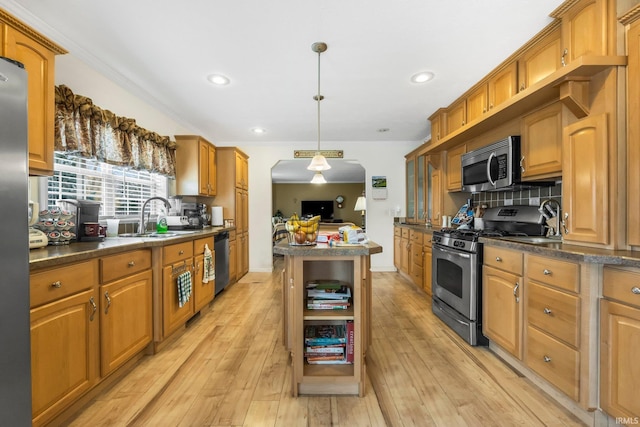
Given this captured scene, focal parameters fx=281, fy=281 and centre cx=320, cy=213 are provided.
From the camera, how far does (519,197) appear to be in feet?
9.17

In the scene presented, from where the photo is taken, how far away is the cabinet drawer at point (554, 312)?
1.48 m

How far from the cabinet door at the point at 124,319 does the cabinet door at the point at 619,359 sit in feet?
8.72

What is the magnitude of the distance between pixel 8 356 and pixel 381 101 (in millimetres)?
3494

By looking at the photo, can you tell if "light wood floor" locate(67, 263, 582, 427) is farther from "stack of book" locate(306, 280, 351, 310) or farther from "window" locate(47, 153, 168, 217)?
"window" locate(47, 153, 168, 217)

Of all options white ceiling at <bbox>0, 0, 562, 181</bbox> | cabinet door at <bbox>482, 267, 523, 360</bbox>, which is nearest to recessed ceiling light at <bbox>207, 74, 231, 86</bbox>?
white ceiling at <bbox>0, 0, 562, 181</bbox>

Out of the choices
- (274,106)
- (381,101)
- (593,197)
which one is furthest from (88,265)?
(381,101)

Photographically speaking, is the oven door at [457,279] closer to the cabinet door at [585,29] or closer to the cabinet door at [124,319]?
the cabinet door at [585,29]

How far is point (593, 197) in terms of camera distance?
159 centimetres

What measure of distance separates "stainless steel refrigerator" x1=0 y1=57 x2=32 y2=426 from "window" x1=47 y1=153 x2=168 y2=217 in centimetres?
117

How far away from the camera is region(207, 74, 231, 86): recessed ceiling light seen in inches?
106

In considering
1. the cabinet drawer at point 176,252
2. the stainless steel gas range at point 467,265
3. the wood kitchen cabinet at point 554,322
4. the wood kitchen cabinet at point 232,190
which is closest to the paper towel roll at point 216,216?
the wood kitchen cabinet at point 232,190

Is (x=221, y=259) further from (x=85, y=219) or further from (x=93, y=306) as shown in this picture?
(x=93, y=306)

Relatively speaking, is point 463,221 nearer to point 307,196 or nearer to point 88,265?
point 88,265

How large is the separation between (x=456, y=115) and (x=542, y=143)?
1316 millimetres
